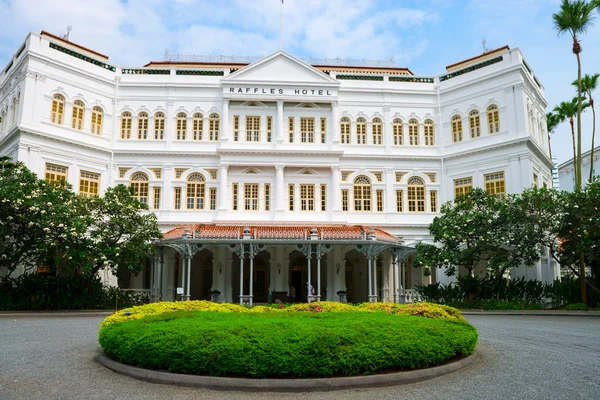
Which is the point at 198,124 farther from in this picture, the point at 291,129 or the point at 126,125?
the point at 291,129

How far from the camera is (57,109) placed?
27.6 m

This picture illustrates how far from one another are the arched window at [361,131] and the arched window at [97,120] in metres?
15.3

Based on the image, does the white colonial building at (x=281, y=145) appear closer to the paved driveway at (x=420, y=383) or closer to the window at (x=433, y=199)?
the window at (x=433, y=199)

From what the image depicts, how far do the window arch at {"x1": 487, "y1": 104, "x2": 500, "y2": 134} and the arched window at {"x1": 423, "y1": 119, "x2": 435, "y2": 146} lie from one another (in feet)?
11.4

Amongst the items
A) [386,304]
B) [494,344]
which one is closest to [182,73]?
[386,304]

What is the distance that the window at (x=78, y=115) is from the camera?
28.2 m

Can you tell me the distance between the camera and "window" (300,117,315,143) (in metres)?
30.1

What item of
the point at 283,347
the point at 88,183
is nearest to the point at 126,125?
the point at 88,183

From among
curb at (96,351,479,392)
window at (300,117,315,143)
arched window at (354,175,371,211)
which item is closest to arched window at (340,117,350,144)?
window at (300,117,315,143)

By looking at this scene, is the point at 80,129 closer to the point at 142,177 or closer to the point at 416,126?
the point at 142,177

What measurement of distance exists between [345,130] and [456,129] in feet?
22.2

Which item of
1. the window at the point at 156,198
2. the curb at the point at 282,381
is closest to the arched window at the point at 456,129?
the window at the point at 156,198

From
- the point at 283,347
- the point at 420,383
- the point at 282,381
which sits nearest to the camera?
the point at 282,381

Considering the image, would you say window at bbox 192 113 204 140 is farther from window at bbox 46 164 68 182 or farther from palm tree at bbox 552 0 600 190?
palm tree at bbox 552 0 600 190
